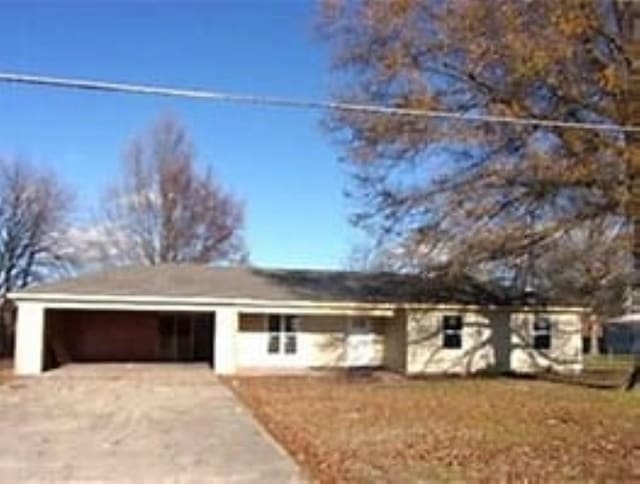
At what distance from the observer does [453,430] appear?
1598 centimetres

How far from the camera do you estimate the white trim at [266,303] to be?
3077 centimetres

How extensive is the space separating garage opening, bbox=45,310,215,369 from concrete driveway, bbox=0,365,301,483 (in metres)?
9.42

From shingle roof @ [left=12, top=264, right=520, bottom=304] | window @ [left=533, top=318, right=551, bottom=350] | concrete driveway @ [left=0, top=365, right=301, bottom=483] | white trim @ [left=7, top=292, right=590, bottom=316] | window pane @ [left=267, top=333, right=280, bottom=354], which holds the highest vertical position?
shingle roof @ [left=12, top=264, right=520, bottom=304]

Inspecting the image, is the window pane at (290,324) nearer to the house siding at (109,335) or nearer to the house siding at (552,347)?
the house siding at (109,335)

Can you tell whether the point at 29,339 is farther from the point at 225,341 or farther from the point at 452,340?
the point at 452,340

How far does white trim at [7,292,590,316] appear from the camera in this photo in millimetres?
30766

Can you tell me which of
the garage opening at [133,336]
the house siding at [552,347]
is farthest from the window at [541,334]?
the garage opening at [133,336]

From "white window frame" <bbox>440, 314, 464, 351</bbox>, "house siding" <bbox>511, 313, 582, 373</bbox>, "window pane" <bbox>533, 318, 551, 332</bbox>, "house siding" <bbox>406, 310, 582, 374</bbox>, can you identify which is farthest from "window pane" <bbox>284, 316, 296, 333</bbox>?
"window pane" <bbox>533, 318, 551, 332</bbox>

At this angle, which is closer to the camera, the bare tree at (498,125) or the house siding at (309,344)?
the bare tree at (498,125)

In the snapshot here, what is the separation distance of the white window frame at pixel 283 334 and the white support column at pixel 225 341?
7.44ft

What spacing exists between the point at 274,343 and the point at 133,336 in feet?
18.3

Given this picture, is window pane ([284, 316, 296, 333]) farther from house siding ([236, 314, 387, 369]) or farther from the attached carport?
the attached carport

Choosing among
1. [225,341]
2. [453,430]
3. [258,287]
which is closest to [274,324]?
[258,287]

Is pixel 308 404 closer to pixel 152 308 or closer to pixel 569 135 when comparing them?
pixel 569 135
